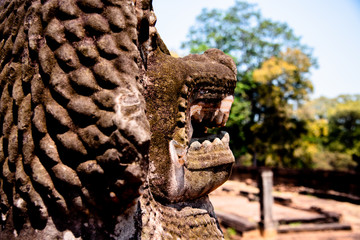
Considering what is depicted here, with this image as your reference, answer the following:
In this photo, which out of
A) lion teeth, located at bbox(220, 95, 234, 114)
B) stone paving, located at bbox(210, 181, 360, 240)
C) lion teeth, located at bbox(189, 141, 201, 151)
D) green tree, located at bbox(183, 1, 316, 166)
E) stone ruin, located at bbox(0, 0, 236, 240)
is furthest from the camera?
green tree, located at bbox(183, 1, 316, 166)

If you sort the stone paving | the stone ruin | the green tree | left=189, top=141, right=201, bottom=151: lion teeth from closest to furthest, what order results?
the stone ruin, left=189, top=141, right=201, bottom=151: lion teeth, the stone paving, the green tree

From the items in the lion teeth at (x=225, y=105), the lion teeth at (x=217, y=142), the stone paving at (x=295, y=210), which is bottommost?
the stone paving at (x=295, y=210)

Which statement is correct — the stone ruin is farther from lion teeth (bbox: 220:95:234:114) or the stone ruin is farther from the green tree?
the green tree

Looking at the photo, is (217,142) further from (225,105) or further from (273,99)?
(273,99)

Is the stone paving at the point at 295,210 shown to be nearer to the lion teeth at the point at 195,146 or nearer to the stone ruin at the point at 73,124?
the lion teeth at the point at 195,146

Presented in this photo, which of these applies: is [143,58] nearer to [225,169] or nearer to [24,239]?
[225,169]

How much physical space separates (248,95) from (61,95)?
21492 millimetres

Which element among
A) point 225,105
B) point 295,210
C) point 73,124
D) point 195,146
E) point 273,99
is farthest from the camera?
point 273,99

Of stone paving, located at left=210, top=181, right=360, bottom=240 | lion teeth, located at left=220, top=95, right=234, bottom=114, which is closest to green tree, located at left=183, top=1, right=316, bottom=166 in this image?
stone paving, located at left=210, top=181, right=360, bottom=240

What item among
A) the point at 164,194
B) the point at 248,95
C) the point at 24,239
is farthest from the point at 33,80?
the point at 248,95

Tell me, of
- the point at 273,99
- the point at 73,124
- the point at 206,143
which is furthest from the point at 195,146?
the point at 273,99

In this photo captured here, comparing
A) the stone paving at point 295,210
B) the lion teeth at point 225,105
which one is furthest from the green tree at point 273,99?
the lion teeth at point 225,105

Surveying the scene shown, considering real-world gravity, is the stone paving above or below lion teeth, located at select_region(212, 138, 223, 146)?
below

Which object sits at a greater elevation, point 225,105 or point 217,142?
point 225,105
